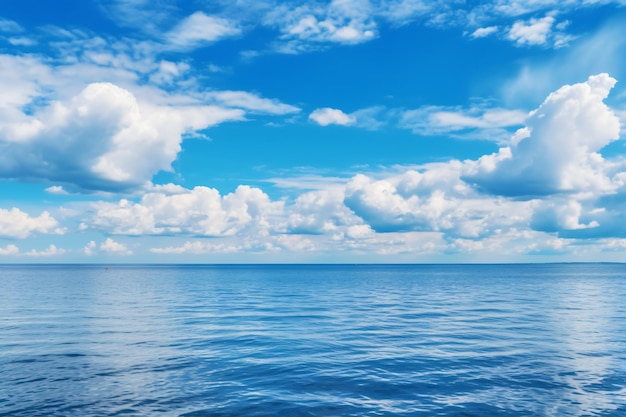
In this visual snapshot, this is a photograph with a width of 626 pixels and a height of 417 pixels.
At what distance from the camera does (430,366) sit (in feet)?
107

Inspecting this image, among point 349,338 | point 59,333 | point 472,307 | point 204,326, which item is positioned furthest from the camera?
point 472,307

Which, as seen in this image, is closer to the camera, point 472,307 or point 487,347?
point 487,347

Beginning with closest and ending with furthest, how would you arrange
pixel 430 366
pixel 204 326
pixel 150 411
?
pixel 150 411 < pixel 430 366 < pixel 204 326

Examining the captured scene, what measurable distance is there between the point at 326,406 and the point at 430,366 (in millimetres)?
11288

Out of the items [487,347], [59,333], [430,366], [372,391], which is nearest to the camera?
[372,391]

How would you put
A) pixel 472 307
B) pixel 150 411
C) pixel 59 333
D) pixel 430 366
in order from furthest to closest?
pixel 472 307 < pixel 59 333 < pixel 430 366 < pixel 150 411

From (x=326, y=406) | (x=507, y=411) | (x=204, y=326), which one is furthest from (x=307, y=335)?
(x=507, y=411)

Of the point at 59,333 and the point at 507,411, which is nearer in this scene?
the point at 507,411

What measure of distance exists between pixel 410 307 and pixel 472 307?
959cm

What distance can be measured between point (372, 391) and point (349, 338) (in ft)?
56.9

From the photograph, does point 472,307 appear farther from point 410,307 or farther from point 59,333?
point 59,333

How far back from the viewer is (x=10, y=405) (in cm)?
2408

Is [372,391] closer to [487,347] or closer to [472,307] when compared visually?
[487,347]

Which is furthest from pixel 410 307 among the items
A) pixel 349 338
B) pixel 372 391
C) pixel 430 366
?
pixel 372 391
